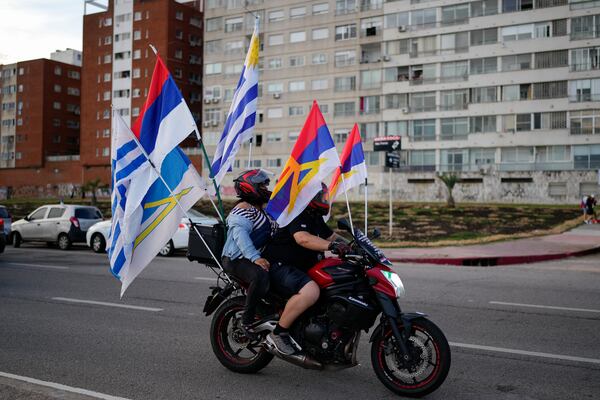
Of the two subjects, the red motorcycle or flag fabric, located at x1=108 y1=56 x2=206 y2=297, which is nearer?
the red motorcycle

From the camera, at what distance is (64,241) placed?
21594mm

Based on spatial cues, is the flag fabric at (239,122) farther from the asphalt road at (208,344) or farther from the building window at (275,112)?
the building window at (275,112)

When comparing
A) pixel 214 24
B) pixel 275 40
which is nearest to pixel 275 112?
pixel 275 40

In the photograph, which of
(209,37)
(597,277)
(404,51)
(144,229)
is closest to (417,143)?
(404,51)

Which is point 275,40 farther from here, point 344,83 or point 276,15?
point 344,83

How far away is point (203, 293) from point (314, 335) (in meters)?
5.73

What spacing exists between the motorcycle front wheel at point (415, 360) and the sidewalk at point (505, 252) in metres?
12.4

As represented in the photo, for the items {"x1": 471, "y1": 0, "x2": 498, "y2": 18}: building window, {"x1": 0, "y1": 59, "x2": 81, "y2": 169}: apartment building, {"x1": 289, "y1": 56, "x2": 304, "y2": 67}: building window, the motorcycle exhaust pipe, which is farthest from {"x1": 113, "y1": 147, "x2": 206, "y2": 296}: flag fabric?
{"x1": 0, "y1": 59, "x2": 81, "y2": 169}: apartment building

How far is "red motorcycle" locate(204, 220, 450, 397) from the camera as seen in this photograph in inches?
190

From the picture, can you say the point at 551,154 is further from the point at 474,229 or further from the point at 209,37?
the point at 209,37

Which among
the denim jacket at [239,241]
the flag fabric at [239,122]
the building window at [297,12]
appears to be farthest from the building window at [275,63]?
the denim jacket at [239,241]

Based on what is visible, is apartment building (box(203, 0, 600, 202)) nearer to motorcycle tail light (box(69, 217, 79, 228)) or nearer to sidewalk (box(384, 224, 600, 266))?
sidewalk (box(384, 224, 600, 266))

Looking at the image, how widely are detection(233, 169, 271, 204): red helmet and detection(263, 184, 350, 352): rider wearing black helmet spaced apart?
361mm

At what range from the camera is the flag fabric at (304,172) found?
584cm
